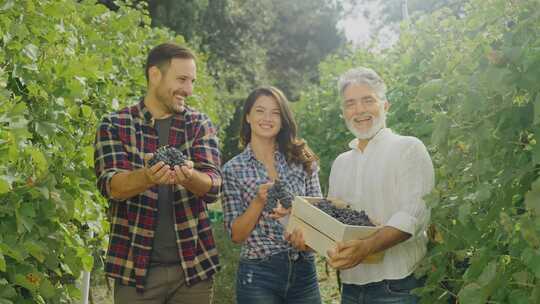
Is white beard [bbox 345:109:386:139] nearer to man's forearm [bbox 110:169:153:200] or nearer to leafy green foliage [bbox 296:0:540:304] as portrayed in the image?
leafy green foliage [bbox 296:0:540:304]

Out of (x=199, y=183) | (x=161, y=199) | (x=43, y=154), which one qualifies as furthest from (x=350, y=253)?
(x=43, y=154)

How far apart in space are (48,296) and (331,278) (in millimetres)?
5840

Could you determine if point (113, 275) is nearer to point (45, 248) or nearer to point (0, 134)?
point (45, 248)

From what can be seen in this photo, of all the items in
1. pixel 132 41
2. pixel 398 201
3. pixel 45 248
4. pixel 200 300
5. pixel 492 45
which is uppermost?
pixel 132 41

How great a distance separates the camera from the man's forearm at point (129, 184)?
270 cm

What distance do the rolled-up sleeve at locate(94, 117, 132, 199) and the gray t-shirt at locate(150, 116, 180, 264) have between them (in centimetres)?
20

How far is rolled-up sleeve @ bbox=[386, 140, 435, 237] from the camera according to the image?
8.71 ft

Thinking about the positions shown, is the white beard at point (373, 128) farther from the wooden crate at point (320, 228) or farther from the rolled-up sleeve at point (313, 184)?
the rolled-up sleeve at point (313, 184)

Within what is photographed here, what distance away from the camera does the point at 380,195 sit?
283 cm

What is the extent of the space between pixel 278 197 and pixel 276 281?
412 millimetres

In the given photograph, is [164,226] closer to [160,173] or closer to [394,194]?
[160,173]

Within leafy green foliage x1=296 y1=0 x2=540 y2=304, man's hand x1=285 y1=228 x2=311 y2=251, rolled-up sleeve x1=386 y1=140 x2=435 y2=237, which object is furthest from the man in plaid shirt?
leafy green foliage x1=296 y1=0 x2=540 y2=304

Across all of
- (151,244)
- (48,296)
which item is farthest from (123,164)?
(48,296)

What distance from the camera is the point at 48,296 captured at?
265 cm
